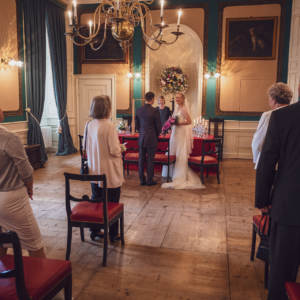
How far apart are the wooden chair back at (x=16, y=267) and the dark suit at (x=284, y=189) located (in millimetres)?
1504

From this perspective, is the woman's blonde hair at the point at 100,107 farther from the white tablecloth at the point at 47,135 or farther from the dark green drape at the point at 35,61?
the white tablecloth at the point at 47,135

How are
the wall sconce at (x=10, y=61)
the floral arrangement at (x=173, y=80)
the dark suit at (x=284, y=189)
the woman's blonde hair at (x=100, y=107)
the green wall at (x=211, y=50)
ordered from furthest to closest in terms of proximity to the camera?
1. the floral arrangement at (x=173, y=80)
2. the green wall at (x=211, y=50)
3. the wall sconce at (x=10, y=61)
4. the woman's blonde hair at (x=100, y=107)
5. the dark suit at (x=284, y=189)

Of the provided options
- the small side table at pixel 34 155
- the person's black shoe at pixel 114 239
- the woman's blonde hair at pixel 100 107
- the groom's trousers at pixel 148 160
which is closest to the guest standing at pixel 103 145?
the woman's blonde hair at pixel 100 107

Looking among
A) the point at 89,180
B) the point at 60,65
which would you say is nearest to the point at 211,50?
the point at 60,65

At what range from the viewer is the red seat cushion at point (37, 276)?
169 cm

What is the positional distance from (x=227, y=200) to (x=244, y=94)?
16.0 ft

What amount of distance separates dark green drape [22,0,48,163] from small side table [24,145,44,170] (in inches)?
19.6

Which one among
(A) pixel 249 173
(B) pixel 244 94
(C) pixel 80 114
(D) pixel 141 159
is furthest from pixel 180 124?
(C) pixel 80 114

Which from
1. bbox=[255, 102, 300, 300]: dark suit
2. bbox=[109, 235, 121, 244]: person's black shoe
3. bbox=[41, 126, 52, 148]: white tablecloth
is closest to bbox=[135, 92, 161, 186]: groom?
bbox=[109, 235, 121, 244]: person's black shoe

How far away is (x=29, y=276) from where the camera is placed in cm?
180

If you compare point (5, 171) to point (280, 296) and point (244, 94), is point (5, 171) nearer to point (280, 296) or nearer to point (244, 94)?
point (280, 296)

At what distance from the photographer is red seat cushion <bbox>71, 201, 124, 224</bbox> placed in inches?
115

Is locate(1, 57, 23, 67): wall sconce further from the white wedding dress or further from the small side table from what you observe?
the white wedding dress

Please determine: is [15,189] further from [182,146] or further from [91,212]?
[182,146]
